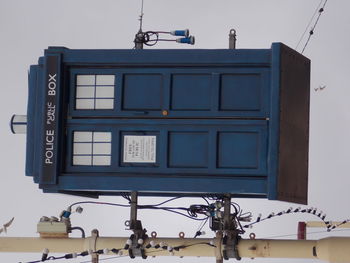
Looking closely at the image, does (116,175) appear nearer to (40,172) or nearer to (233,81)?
(40,172)

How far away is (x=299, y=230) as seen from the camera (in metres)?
14.5

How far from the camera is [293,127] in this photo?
38.0ft

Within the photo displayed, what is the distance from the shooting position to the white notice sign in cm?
1139

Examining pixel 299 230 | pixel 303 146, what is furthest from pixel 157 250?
pixel 299 230

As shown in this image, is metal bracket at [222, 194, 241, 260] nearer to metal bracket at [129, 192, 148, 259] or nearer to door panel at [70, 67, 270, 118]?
metal bracket at [129, 192, 148, 259]

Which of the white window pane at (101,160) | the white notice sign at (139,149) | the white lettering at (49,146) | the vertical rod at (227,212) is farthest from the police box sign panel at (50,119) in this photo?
the vertical rod at (227,212)

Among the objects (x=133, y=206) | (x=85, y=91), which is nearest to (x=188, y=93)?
(x=85, y=91)

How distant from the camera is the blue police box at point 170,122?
11.2 meters

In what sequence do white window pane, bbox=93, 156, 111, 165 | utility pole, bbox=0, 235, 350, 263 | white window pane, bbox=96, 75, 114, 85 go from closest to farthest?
utility pole, bbox=0, 235, 350, 263 → white window pane, bbox=93, 156, 111, 165 → white window pane, bbox=96, 75, 114, 85

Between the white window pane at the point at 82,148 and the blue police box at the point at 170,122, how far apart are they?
1 centimetres

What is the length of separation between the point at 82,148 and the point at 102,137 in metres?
0.28

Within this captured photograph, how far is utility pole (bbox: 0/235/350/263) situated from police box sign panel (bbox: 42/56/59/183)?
0.90 metres

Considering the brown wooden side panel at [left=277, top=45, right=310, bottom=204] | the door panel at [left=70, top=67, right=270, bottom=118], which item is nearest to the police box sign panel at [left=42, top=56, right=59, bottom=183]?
the door panel at [left=70, top=67, right=270, bottom=118]

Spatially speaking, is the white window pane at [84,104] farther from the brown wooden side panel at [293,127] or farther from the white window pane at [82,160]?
the brown wooden side panel at [293,127]
